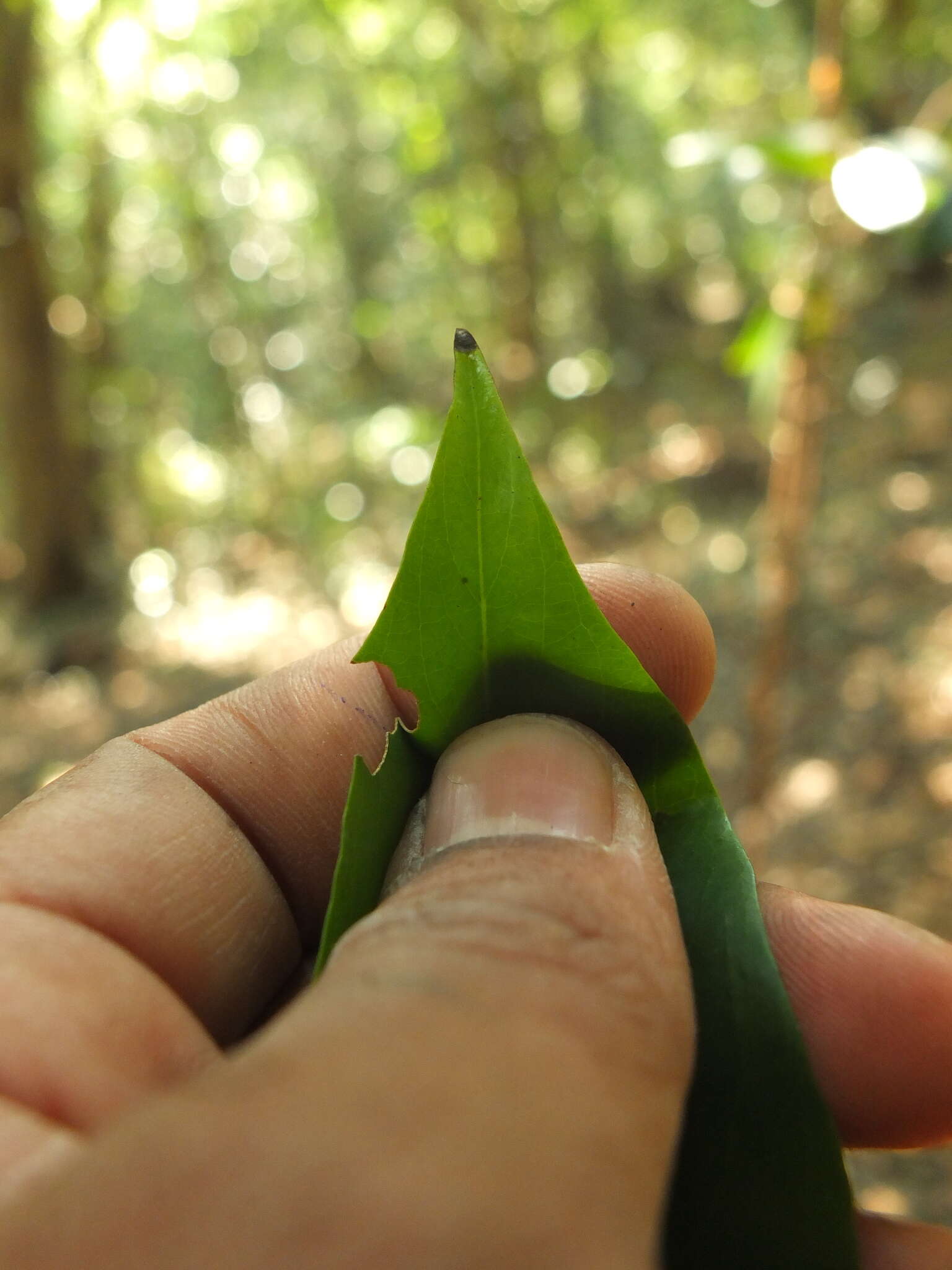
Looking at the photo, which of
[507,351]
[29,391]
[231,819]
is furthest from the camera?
[507,351]

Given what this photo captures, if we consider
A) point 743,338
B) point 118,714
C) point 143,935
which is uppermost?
point 743,338

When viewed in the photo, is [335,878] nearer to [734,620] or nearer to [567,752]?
[567,752]

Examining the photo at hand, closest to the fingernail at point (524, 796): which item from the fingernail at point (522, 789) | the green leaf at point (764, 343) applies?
the fingernail at point (522, 789)

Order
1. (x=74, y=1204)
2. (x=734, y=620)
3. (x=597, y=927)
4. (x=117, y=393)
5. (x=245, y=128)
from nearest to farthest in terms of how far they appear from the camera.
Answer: (x=74, y=1204) → (x=597, y=927) → (x=734, y=620) → (x=117, y=393) → (x=245, y=128)

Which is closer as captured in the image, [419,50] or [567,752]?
[567,752]

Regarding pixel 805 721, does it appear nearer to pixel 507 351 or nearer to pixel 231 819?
pixel 231 819

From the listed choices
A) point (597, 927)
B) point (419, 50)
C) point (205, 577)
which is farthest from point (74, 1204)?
point (419, 50)

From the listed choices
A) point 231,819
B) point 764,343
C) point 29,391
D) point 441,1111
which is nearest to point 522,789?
point 441,1111
